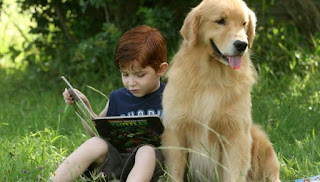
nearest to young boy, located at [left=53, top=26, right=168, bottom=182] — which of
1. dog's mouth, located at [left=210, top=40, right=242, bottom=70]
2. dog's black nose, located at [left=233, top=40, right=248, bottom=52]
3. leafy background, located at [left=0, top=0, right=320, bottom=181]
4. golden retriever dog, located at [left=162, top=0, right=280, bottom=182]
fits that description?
golden retriever dog, located at [left=162, top=0, right=280, bottom=182]

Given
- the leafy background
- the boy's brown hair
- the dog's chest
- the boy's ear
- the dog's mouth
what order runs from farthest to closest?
the leafy background
the boy's ear
the boy's brown hair
the dog's chest
the dog's mouth

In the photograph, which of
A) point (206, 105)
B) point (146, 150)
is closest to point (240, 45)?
point (206, 105)

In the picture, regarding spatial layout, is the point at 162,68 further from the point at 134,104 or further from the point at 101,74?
the point at 101,74

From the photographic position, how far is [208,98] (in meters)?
3.23

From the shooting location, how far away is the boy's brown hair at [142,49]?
353cm

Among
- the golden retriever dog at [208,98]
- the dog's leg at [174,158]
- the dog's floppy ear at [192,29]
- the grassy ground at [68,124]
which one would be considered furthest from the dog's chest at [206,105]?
the grassy ground at [68,124]

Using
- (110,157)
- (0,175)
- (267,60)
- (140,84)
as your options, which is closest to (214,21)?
(140,84)

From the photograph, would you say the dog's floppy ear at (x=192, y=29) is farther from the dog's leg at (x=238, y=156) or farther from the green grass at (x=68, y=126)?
the green grass at (x=68, y=126)

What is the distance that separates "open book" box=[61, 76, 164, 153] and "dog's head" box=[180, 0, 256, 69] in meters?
0.53

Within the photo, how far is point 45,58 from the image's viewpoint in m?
6.91

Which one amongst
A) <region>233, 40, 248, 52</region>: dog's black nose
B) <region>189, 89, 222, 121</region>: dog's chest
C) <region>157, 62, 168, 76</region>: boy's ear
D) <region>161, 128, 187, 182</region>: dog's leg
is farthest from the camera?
<region>157, 62, 168, 76</region>: boy's ear

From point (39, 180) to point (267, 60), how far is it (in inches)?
145

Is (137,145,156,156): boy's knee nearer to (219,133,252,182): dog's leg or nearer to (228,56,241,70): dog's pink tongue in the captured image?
(219,133,252,182): dog's leg

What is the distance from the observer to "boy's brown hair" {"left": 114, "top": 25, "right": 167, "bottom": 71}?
3.53 m
